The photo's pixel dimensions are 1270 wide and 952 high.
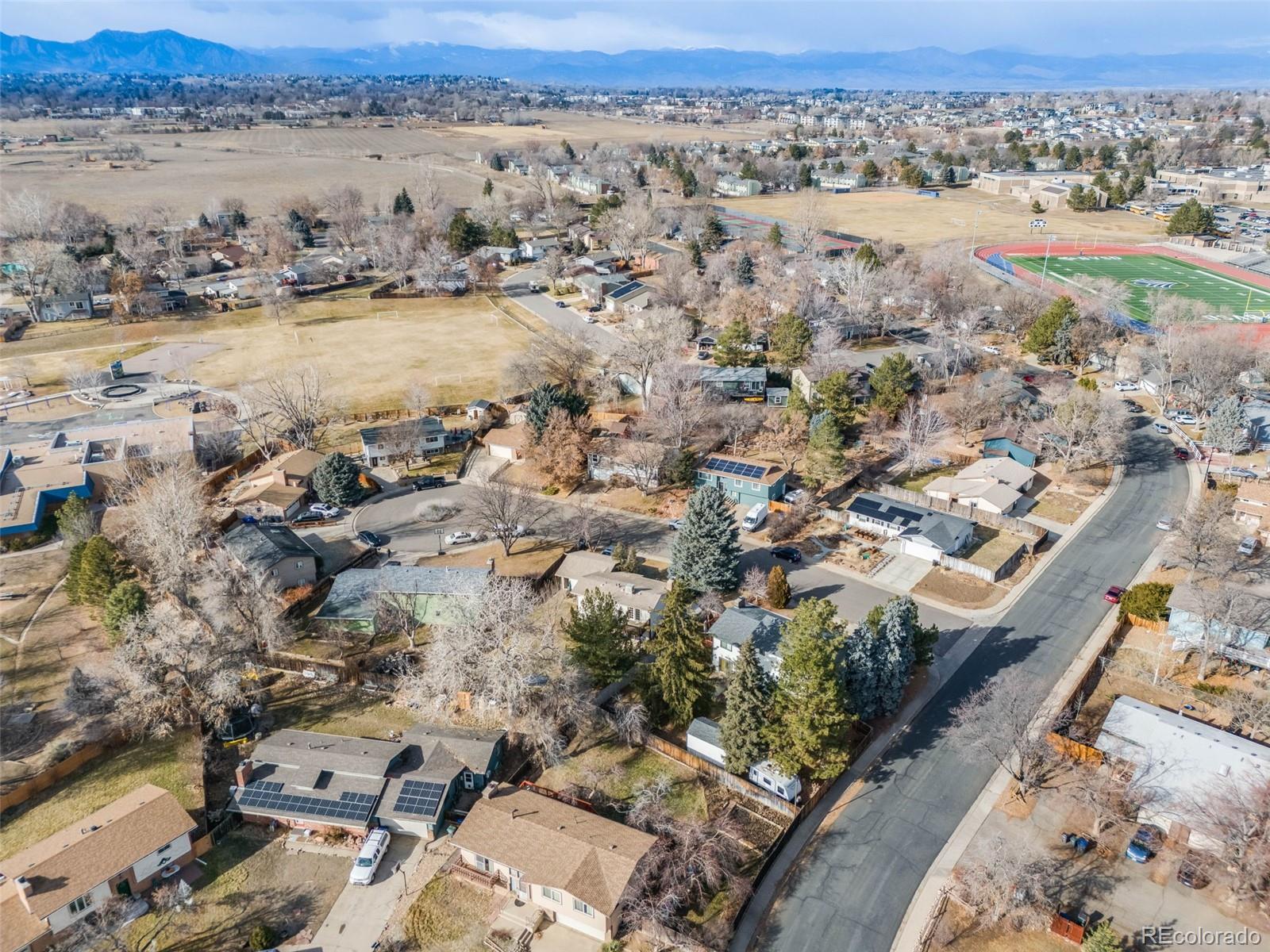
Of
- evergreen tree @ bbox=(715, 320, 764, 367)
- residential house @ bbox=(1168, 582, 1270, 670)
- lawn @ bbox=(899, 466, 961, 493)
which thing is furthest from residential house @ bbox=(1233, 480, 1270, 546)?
evergreen tree @ bbox=(715, 320, 764, 367)

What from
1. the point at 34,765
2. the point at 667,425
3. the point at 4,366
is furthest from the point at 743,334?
the point at 4,366

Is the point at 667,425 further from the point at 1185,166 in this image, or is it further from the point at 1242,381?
the point at 1185,166

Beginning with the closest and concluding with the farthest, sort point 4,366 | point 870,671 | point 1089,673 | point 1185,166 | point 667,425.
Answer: point 870,671, point 1089,673, point 667,425, point 4,366, point 1185,166

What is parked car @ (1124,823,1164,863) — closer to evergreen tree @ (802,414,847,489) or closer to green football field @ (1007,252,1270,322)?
evergreen tree @ (802,414,847,489)

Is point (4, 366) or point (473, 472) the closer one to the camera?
point (473, 472)

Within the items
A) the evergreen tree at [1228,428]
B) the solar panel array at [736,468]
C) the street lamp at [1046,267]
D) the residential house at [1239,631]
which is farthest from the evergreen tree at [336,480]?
the street lamp at [1046,267]

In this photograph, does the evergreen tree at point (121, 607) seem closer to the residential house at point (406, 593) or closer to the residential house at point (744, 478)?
the residential house at point (406, 593)
